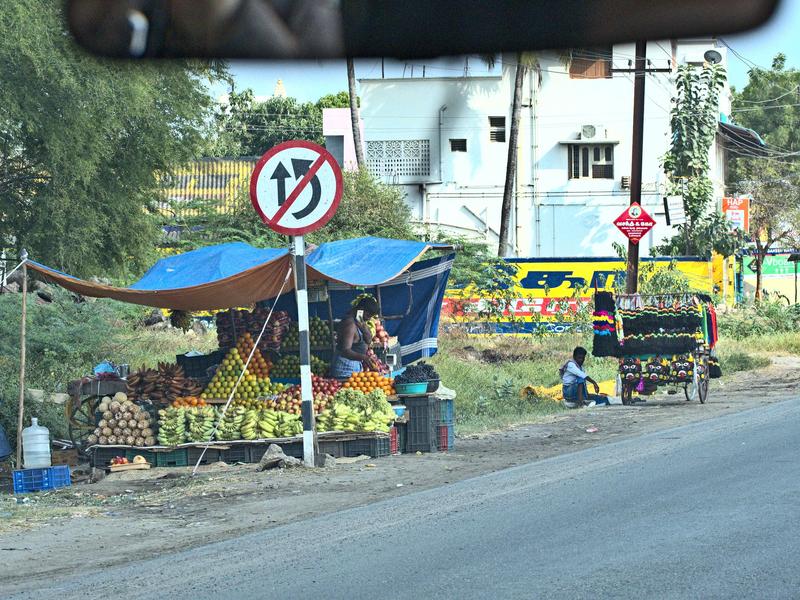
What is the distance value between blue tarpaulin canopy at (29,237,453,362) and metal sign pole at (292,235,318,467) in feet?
1.05

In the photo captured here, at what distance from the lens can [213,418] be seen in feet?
39.8

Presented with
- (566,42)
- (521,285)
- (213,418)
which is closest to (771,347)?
(521,285)

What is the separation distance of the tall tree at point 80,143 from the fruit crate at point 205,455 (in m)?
5.70

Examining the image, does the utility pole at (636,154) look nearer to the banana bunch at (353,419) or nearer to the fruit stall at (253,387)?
the fruit stall at (253,387)

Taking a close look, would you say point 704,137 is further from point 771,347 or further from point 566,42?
point 566,42

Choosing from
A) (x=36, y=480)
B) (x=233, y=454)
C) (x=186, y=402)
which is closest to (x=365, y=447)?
(x=233, y=454)

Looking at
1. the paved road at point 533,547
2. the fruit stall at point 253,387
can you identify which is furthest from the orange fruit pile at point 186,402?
the paved road at point 533,547

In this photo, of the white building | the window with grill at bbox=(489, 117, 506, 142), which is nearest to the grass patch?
the white building

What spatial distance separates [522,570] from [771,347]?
20739 millimetres

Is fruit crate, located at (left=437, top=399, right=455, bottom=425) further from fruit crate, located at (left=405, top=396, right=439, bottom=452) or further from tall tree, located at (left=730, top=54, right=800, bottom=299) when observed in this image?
tall tree, located at (left=730, top=54, right=800, bottom=299)

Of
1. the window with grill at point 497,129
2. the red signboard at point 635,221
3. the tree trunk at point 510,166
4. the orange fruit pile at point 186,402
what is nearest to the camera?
the orange fruit pile at point 186,402

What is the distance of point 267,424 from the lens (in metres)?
12.0

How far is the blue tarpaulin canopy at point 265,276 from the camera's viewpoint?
12.0m

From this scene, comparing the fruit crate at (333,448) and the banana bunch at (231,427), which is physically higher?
the banana bunch at (231,427)
